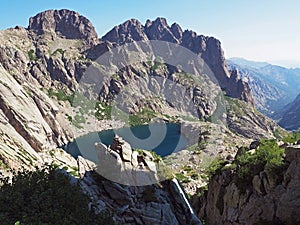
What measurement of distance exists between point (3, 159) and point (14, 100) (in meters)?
70.1

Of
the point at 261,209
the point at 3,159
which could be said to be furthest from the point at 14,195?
the point at 3,159

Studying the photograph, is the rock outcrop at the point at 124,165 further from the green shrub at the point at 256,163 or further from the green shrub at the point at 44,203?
the green shrub at the point at 256,163

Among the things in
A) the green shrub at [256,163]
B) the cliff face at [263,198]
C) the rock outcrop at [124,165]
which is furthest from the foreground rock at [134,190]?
the green shrub at [256,163]

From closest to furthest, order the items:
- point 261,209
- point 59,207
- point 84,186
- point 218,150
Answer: point 59,207
point 84,186
point 261,209
point 218,150

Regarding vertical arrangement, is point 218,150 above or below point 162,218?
below

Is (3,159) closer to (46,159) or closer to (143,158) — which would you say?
(46,159)

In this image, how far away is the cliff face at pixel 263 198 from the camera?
3662cm

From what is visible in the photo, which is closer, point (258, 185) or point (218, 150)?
point (258, 185)

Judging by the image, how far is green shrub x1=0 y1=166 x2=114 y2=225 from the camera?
899 inches

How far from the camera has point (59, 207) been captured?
2467 cm

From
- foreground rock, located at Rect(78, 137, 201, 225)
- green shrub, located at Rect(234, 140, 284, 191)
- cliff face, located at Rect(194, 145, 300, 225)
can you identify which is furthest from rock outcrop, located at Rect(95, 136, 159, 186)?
green shrub, located at Rect(234, 140, 284, 191)

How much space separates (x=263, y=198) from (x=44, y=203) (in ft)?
92.4

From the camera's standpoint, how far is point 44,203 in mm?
24609

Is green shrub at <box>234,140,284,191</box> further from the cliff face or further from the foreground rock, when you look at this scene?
the foreground rock
